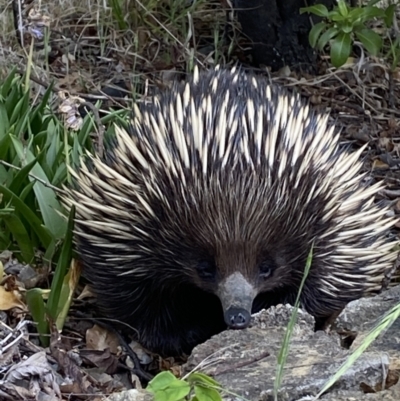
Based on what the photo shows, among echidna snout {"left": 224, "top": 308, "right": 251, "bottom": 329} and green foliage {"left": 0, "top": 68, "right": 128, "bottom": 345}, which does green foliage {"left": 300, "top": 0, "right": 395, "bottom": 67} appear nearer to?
green foliage {"left": 0, "top": 68, "right": 128, "bottom": 345}

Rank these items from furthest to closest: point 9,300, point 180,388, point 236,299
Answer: point 9,300 → point 236,299 → point 180,388

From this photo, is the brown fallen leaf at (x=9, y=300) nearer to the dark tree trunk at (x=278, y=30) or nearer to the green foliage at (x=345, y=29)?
the green foliage at (x=345, y=29)

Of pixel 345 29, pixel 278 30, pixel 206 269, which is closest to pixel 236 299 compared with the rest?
pixel 206 269

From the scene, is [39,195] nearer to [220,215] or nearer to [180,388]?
[220,215]

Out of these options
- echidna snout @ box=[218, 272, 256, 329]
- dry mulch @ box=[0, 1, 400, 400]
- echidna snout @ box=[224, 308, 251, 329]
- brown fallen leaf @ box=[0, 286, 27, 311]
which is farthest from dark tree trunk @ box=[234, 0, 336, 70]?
echidna snout @ box=[224, 308, 251, 329]

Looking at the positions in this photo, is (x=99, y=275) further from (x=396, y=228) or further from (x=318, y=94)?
(x=318, y=94)

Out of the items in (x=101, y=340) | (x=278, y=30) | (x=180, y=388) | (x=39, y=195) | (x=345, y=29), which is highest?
(x=345, y=29)
